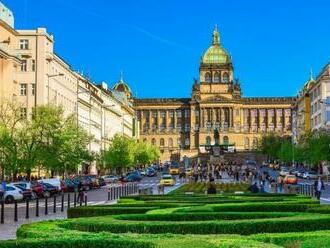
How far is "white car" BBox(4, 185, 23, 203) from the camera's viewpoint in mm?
54344

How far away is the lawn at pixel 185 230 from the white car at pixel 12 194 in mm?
25217

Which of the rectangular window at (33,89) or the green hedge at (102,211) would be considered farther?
the rectangular window at (33,89)

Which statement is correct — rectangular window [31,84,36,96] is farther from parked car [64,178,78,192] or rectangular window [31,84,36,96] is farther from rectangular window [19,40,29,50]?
parked car [64,178,78,192]

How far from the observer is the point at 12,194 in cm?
5466

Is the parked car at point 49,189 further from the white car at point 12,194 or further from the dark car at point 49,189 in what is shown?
the white car at point 12,194

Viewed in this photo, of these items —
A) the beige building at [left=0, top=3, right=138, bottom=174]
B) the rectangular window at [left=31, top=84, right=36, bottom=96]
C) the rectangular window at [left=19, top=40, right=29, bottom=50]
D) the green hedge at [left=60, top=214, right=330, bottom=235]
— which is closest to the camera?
the green hedge at [left=60, top=214, right=330, bottom=235]

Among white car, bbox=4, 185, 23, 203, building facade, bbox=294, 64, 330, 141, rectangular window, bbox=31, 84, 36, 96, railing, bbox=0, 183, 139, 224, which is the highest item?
building facade, bbox=294, 64, 330, 141

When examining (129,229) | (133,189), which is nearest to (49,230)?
(129,229)

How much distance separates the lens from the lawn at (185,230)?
14432 mm

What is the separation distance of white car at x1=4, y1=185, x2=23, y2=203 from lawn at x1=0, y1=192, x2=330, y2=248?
25.2m

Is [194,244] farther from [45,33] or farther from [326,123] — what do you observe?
[326,123]

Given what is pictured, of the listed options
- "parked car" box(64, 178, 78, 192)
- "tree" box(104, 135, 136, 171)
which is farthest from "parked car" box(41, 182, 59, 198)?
"tree" box(104, 135, 136, 171)

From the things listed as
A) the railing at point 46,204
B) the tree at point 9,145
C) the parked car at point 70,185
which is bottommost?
the railing at point 46,204

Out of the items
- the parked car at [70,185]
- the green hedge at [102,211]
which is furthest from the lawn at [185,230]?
the parked car at [70,185]
